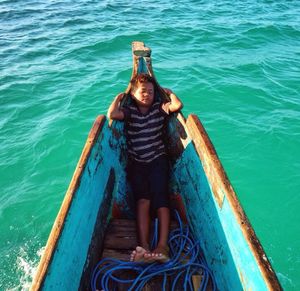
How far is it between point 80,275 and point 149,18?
10035 mm

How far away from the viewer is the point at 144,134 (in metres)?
3.26

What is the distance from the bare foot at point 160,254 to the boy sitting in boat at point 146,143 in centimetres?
34

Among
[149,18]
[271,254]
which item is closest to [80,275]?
[271,254]

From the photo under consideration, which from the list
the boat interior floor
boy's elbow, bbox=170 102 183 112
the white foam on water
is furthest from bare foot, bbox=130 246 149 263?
the white foam on water

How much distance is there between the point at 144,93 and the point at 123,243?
137cm

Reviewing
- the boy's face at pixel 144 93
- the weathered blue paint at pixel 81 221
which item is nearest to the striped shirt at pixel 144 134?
the boy's face at pixel 144 93

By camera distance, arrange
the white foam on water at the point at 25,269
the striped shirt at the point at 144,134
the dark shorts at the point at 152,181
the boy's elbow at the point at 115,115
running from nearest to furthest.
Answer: the dark shorts at the point at 152,181, the boy's elbow at the point at 115,115, the striped shirt at the point at 144,134, the white foam on water at the point at 25,269

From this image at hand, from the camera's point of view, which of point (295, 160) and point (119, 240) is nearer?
point (119, 240)

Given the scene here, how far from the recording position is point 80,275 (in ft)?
7.53

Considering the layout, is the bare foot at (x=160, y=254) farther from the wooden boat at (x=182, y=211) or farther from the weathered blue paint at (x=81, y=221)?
the weathered blue paint at (x=81, y=221)

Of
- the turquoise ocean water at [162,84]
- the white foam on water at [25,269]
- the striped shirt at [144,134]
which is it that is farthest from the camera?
the turquoise ocean water at [162,84]

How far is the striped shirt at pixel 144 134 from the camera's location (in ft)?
10.6

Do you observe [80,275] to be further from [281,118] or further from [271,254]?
[281,118]

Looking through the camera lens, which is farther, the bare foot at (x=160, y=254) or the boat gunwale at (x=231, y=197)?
the bare foot at (x=160, y=254)
